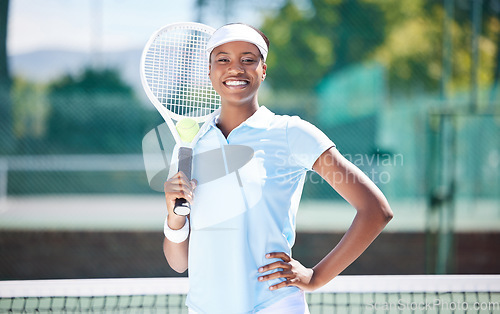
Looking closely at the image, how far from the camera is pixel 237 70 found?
53.5 inches

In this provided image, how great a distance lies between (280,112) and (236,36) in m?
4.83

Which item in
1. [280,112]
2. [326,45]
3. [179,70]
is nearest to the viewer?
[179,70]

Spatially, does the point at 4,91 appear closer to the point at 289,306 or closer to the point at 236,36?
the point at 236,36

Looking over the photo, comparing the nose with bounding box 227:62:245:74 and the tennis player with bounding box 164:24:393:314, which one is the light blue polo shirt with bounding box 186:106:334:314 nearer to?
the tennis player with bounding box 164:24:393:314

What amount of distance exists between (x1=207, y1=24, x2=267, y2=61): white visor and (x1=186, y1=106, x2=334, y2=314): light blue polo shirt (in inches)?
7.5

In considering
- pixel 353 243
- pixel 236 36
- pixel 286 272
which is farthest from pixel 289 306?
pixel 236 36

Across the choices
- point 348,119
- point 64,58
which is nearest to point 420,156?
point 348,119

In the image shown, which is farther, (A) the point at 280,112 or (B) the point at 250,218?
(A) the point at 280,112

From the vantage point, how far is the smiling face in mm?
1369

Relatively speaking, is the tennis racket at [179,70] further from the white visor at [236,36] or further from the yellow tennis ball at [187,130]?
the white visor at [236,36]

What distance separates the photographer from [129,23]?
561 centimetres

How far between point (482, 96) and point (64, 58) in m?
4.75

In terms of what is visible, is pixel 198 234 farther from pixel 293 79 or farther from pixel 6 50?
pixel 6 50

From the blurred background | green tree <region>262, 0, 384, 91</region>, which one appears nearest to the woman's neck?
the blurred background
